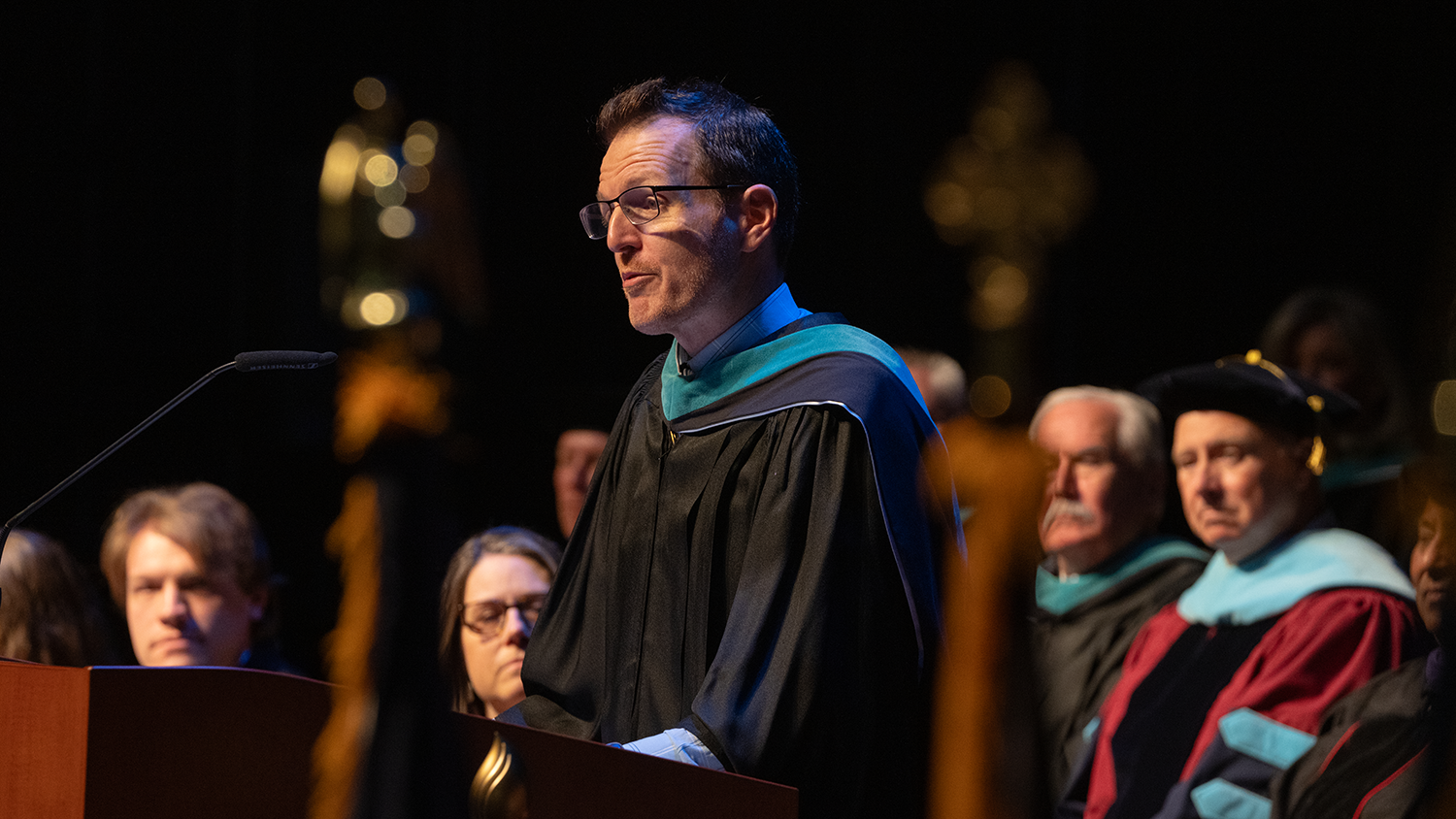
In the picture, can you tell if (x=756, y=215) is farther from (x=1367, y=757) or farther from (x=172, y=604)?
(x=172, y=604)

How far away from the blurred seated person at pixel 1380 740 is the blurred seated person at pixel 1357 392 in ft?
1.26

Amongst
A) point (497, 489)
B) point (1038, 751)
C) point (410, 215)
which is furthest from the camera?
point (497, 489)

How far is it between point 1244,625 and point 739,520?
181 cm

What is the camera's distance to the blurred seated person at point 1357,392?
3.88m

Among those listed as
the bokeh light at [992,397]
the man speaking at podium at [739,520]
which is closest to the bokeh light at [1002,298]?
the bokeh light at [992,397]

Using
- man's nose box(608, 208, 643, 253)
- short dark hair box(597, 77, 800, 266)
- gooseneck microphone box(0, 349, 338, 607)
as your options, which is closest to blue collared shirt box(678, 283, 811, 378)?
short dark hair box(597, 77, 800, 266)

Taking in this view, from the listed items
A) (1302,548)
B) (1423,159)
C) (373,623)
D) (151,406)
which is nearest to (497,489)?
(151,406)

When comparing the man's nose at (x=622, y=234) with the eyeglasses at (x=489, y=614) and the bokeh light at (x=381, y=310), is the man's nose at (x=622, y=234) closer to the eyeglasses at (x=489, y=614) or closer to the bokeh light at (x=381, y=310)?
the eyeglasses at (x=489, y=614)

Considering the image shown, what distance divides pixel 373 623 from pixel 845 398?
4.72 feet

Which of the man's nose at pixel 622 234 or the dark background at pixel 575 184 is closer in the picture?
the man's nose at pixel 622 234

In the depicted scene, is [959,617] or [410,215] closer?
[959,617]

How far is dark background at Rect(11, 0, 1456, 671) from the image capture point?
4.25 m

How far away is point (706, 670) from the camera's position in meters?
2.68

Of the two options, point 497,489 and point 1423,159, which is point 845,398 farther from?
point 497,489
